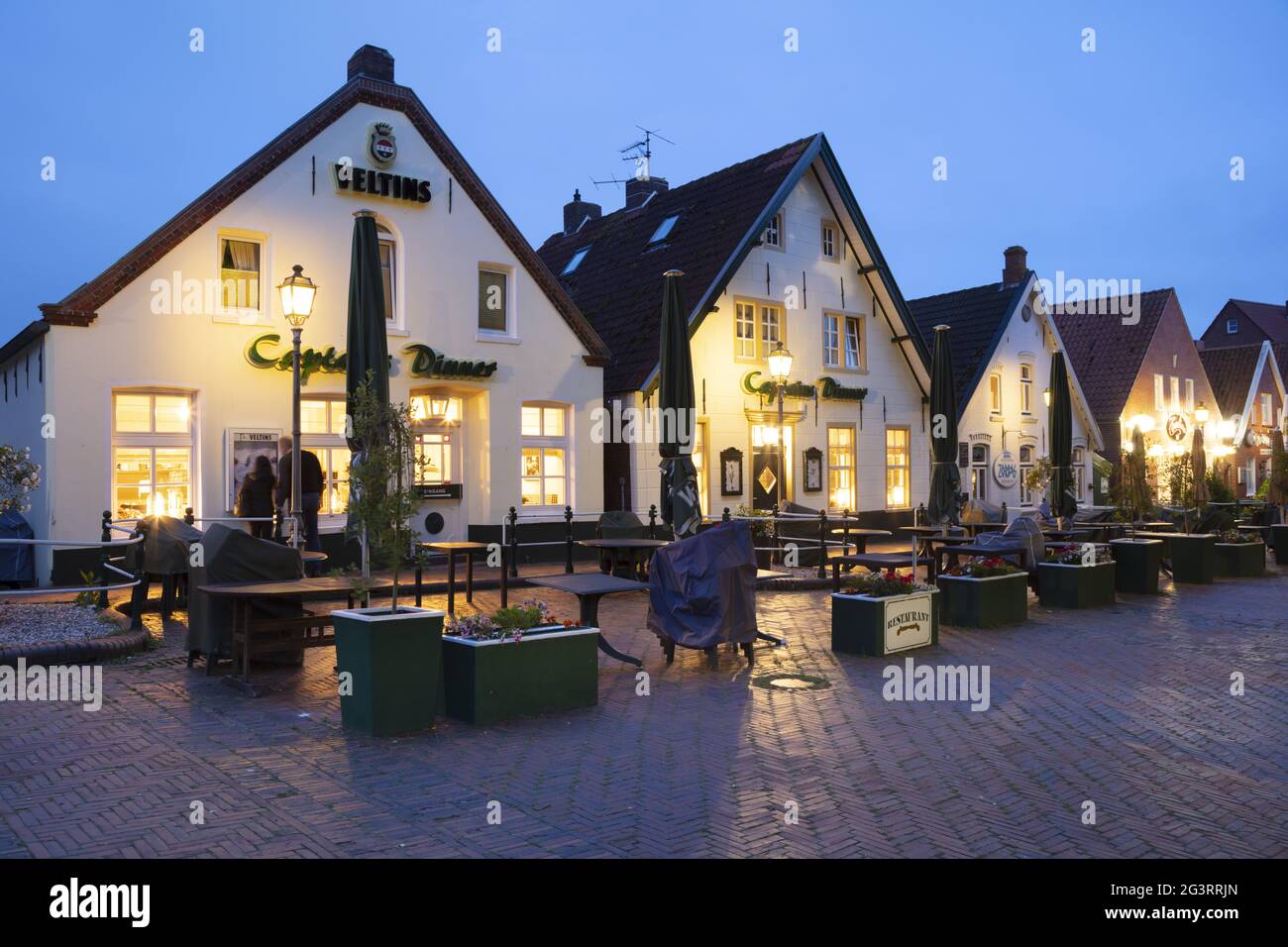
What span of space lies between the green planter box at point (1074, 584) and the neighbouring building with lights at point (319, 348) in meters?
8.64

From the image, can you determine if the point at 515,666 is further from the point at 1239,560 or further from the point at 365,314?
the point at 1239,560

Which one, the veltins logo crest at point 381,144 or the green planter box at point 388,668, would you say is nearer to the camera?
the green planter box at point 388,668

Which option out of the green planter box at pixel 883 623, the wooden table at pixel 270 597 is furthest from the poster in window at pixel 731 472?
the wooden table at pixel 270 597

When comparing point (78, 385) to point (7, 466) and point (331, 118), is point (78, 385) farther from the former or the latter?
point (331, 118)

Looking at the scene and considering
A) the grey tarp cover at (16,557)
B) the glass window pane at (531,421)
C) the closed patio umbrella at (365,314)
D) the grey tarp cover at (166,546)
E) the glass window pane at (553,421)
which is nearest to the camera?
the grey tarp cover at (166,546)

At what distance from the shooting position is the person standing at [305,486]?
47.2 feet

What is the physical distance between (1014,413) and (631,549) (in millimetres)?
18963

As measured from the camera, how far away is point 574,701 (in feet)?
25.2

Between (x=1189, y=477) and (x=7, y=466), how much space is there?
19919 mm

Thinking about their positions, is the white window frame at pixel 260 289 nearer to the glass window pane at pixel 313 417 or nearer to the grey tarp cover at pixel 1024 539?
the glass window pane at pixel 313 417

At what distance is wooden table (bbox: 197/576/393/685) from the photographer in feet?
26.1

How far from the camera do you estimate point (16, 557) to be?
14562mm

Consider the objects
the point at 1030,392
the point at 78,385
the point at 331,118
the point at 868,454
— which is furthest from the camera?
A: the point at 1030,392
